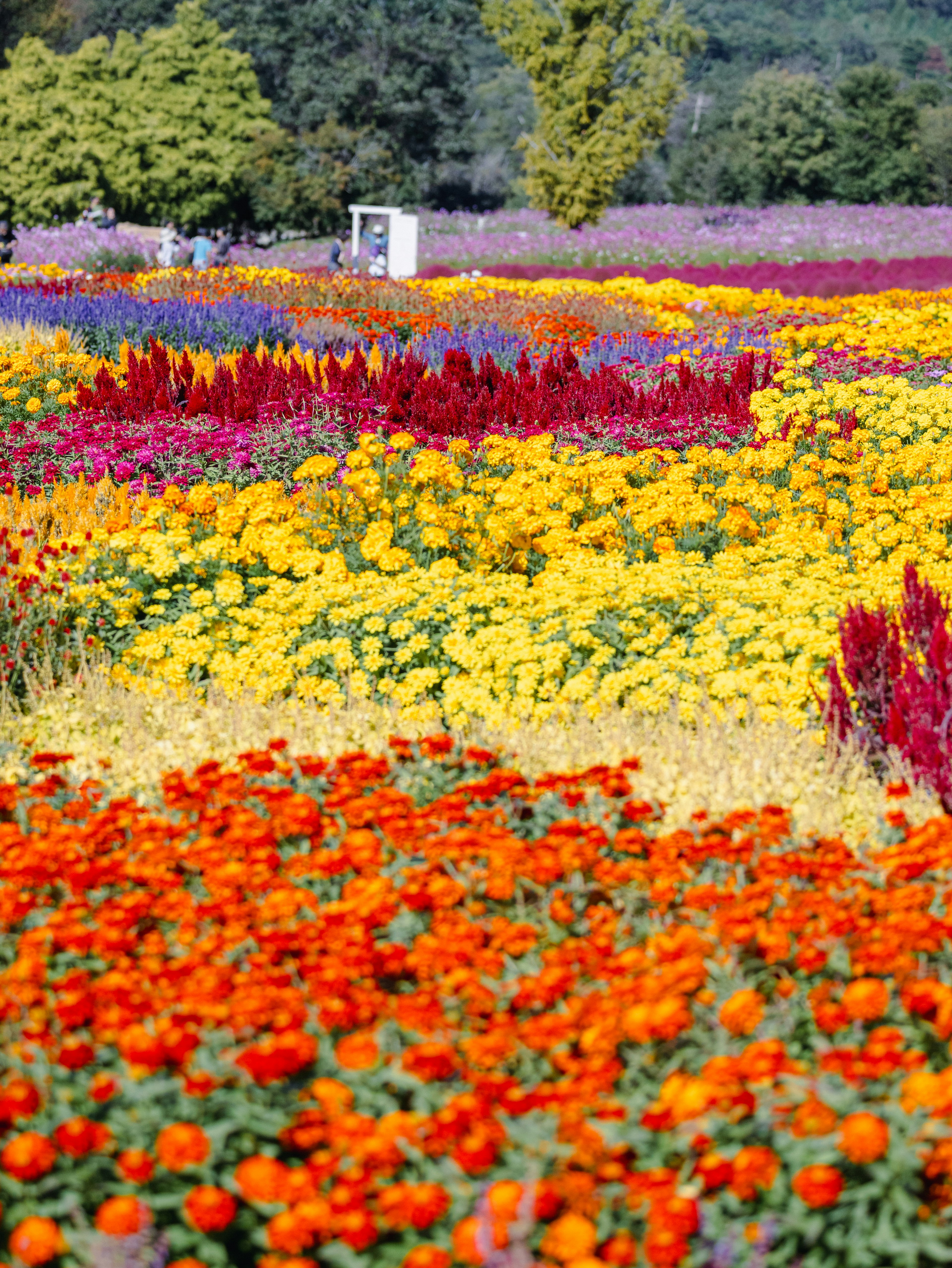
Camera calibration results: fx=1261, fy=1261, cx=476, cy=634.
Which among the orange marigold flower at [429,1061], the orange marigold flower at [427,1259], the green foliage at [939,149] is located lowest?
the orange marigold flower at [427,1259]

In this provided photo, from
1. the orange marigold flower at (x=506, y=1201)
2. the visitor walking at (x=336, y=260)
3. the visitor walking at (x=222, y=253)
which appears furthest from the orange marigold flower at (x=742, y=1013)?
the visitor walking at (x=222, y=253)

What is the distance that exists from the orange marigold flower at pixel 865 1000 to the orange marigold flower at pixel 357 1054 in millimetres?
896

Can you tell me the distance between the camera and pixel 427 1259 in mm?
1972

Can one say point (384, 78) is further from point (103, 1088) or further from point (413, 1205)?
point (413, 1205)

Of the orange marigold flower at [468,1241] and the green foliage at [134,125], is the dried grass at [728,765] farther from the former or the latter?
the green foliage at [134,125]

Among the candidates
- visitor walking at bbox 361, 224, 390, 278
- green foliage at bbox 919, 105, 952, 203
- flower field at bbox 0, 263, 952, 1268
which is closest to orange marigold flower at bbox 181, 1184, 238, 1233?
flower field at bbox 0, 263, 952, 1268

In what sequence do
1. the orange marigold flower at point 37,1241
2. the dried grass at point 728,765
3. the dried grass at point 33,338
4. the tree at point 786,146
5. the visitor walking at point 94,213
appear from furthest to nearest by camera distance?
the tree at point 786,146 < the visitor walking at point 94,213 < the dried grass at point 33,338 < the dried grass at point 728,765 < the orange marigold flower at point 37,1241

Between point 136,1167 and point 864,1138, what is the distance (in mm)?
1199

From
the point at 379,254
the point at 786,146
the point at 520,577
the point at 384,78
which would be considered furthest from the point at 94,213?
the point at 786,146

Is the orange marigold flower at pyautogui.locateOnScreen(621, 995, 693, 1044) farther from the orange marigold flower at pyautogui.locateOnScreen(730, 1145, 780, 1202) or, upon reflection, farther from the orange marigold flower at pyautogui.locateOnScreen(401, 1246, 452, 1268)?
the orange marigold flower at pyautogui.locateOnScreen(401, 1246, 452, 1268)

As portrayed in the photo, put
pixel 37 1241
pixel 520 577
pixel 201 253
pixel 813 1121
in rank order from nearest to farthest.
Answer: pixel 37 1241 → pixel 813 1121 → pixel 520 577 → pixel 201 253

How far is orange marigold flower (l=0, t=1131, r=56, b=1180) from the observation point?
2.08 m

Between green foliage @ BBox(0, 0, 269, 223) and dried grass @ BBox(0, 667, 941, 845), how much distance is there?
121 ft

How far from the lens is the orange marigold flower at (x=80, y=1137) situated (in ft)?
6.95
